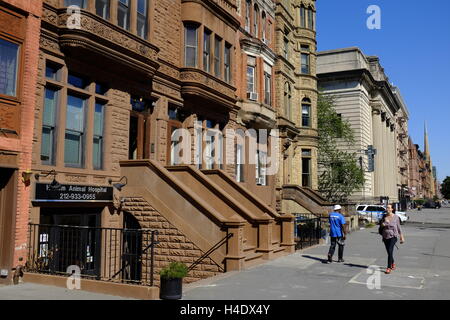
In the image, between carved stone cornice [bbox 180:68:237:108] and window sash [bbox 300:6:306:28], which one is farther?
window sash [bbox 300:6:306:28]

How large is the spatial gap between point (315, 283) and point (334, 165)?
3091cm

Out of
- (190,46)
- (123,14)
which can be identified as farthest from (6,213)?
(190,46)

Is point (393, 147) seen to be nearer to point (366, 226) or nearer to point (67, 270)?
point (366, 226)

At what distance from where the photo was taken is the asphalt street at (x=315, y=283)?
911 cm

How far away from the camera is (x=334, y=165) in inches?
1587

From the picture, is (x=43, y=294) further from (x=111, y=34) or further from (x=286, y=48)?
(x=286, y=48)

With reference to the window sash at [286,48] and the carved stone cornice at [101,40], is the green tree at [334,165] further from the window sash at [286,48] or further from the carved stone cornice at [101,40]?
the carved stone cornice at [101,40]

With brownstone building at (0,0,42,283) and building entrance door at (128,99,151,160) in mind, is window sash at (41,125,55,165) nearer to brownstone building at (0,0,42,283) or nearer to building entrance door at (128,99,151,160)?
brownstone building at (0,0,42,283)

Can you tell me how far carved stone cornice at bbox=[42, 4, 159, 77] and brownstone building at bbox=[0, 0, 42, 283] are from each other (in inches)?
41.1

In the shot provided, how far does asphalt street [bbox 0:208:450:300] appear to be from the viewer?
911 centimetres

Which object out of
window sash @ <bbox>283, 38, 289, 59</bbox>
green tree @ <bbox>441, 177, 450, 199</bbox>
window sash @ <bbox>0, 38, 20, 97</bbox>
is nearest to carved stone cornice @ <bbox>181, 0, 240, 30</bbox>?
window sash @ <bbox>0, 38, 20, 97</bbox>

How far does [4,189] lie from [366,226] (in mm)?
29054

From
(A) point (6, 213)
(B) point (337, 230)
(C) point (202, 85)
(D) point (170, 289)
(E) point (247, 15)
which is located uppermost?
(E) point (247, 15)

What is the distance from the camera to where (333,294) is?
30.7 ft
